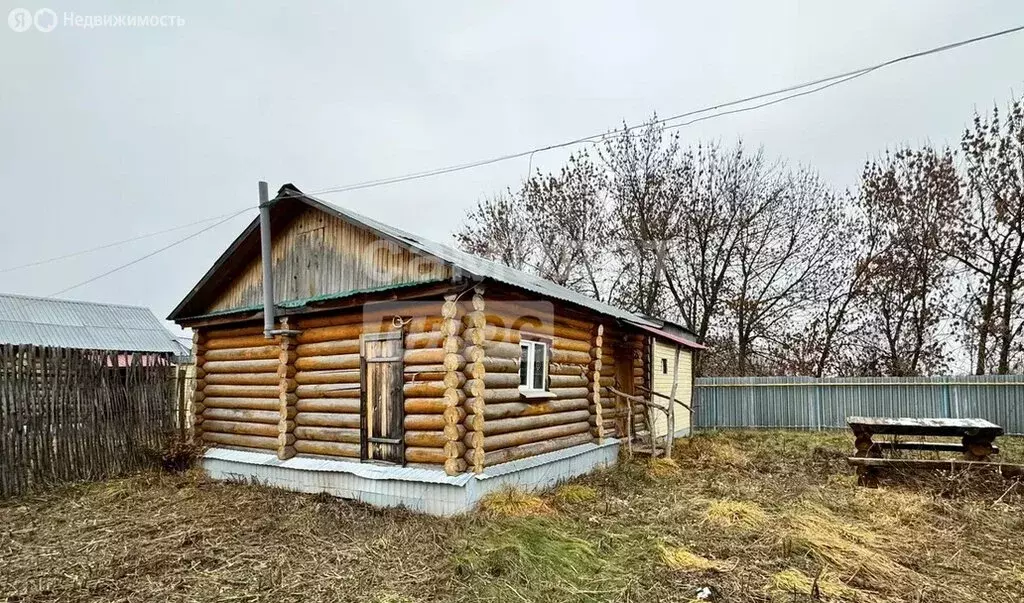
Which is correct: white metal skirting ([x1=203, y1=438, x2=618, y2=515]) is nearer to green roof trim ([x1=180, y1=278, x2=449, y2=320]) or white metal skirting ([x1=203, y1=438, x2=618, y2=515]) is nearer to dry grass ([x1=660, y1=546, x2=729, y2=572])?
green roof trim ([x1=180, y1=278, x2=449, y2=320])

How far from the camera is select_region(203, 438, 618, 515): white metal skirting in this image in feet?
23.5

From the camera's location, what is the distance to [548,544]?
5.87m

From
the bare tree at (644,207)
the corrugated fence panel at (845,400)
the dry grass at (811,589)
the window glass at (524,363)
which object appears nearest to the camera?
the dry grass at (811,589)

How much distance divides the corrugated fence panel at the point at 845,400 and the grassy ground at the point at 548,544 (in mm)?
9113

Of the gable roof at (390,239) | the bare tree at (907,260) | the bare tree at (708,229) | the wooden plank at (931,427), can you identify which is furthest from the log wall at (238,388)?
the bare tree at (907,260)

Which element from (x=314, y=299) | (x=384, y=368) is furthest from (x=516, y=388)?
(x=314, y=299)

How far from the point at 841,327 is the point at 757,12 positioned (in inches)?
725

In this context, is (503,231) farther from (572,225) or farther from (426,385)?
(426,385)

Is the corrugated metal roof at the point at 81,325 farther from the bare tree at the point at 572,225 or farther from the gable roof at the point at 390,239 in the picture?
the bare tree at the point at 572,225

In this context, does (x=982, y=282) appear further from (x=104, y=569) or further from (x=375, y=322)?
(x=104, y=569)

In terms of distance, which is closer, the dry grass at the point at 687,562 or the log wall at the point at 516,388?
the dry grass at the point at 687,562

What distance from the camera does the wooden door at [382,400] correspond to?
25.7 ft

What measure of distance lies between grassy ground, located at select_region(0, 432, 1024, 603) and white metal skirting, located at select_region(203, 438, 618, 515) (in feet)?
0.92

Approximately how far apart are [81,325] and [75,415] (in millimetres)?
16736
